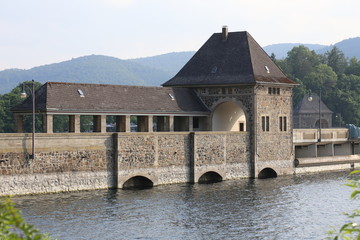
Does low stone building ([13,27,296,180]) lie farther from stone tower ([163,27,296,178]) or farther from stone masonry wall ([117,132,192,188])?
stone masonry wall ([117,132,192,188])

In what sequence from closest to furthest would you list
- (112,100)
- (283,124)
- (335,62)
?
(112,100)
(283,124)
(335,62)

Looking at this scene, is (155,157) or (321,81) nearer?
(155,157)

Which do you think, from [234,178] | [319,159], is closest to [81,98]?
[234,178]

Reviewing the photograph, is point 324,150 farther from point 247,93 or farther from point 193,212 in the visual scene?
point 193,212

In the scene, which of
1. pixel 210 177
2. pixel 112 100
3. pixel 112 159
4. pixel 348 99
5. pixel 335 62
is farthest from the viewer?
pixel 335 62

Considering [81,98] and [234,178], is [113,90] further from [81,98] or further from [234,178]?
[234,178]

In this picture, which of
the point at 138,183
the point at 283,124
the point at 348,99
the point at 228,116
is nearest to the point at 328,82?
the point at 348,99

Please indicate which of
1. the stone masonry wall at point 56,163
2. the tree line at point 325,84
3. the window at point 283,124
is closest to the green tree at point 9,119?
the tree line at point 325,84

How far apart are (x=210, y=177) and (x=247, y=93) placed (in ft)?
26.0

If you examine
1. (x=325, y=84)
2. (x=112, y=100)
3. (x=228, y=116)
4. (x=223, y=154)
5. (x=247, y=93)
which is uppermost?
(x=325, y=84)

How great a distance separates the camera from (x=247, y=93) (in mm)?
57844

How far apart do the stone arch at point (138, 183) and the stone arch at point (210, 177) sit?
5555 mm

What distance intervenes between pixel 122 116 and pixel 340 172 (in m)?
23.4

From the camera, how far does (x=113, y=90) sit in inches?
2099
